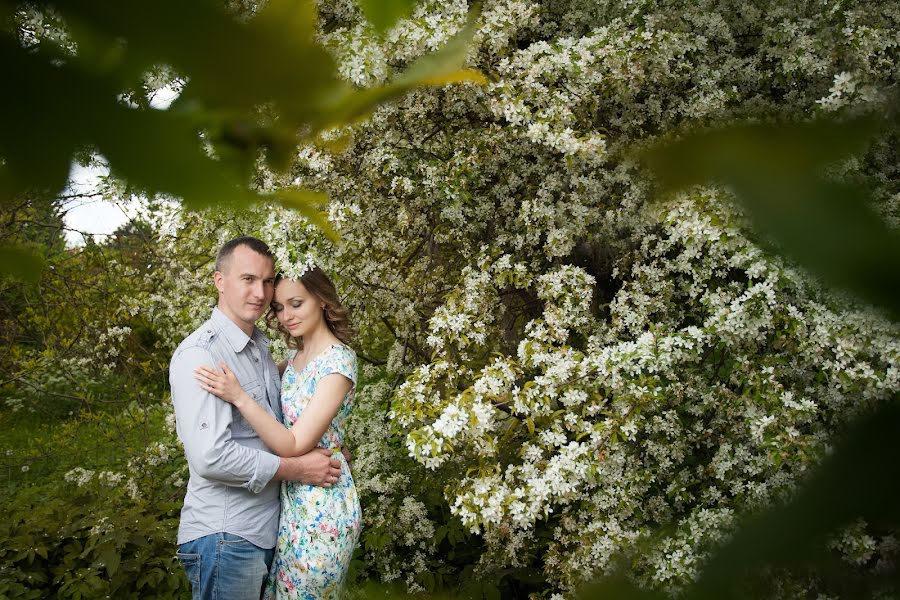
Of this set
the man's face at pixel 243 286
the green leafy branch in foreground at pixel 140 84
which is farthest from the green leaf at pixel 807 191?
the man's face at pixel 243 286

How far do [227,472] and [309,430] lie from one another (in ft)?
1.17

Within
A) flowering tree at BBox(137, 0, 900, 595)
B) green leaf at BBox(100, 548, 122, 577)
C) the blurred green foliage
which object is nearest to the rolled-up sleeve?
flowering tree at BBox(137, 0, 900, 595)

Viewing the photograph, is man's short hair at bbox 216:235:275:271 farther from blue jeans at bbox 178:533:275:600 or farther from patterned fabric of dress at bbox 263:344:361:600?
blue jeans at bbox 178:533:275:600

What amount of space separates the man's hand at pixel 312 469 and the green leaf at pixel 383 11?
2.44 m

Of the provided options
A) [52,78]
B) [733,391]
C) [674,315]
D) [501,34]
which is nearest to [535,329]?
[674,315]

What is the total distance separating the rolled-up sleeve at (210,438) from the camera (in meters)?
2.61

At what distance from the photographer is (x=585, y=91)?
3.64m

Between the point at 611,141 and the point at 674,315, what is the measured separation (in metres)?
1.04

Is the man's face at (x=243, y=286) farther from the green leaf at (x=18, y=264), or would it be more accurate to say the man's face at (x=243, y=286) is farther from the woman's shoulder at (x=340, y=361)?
the green leaf at (x=18, y=264)

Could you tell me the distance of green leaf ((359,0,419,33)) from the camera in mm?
507

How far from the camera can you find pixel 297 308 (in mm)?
3133

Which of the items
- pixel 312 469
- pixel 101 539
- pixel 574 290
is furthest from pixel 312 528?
pixel 101 539

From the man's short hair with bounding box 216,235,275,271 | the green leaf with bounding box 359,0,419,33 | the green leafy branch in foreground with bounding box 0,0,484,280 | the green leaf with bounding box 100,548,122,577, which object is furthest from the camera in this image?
the green leaf with bounding box 100,548,122,577

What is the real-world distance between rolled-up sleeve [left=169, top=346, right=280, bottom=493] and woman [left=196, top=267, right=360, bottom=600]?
0.06 meters
